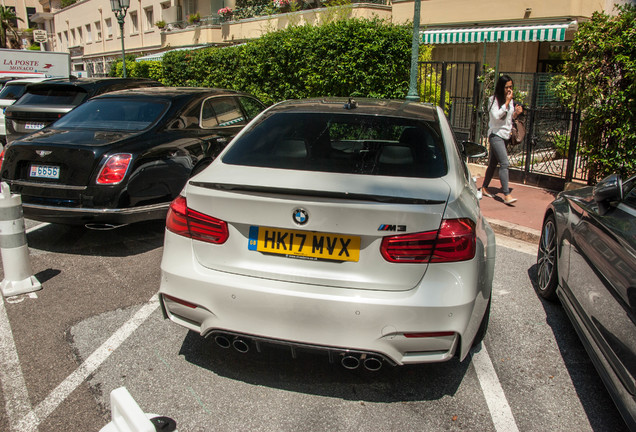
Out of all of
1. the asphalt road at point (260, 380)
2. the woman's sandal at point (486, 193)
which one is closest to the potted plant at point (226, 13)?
the woman's sandal at point (486, 193)

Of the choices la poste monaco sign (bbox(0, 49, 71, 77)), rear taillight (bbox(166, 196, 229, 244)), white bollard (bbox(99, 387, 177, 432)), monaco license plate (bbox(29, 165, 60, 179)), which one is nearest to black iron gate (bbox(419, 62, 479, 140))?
monaco license plate (bbox(29, 165, 60, 179))

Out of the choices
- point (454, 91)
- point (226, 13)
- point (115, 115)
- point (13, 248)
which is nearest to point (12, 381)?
point (13, 248)

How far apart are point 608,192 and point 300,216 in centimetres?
197

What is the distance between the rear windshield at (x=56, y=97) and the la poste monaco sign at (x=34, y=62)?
1711 centimetres

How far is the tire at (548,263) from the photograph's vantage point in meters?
4.33

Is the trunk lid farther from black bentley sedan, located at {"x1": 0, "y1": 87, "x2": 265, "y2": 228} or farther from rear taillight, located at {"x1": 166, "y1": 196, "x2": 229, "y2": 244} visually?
→ black bentley sedan, located at {"x1": 0, "y1": 87, "x2": 265, "y2": 228}

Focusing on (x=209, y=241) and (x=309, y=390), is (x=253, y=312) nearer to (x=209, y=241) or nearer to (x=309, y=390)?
(x=209, y=241)

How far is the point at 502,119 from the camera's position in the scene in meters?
7.82

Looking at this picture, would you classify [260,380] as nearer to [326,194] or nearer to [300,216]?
[300,216]

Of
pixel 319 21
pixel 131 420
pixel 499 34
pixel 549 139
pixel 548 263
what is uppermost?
pixel 319 21

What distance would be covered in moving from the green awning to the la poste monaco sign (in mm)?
16647

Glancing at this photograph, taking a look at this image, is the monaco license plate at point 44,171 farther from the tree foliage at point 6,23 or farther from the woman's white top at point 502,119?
the tree foliage at point 6,23

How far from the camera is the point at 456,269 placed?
105 inches

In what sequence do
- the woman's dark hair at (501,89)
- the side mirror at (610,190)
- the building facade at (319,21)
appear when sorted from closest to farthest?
the side mirror at (610,190) < the woman's dark hair at (501,89) < the building facade at (319,21)
